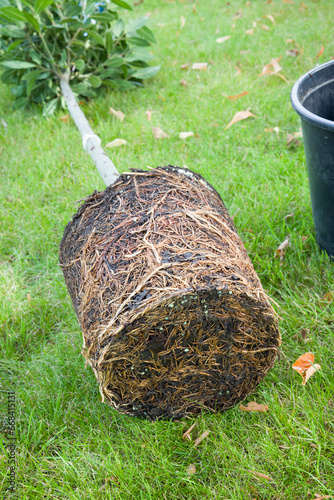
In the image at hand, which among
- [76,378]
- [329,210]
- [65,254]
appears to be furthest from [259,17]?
[76,378]

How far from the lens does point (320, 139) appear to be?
1.93 m

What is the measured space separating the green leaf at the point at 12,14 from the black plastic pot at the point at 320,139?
7.77 feet

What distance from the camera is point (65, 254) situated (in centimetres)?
200

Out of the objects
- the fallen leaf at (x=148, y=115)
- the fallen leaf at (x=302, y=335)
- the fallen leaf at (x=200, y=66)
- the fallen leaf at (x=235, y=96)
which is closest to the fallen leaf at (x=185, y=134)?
the fallen leaf at (x=148, y=115)

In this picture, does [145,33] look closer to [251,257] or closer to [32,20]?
[32,20]

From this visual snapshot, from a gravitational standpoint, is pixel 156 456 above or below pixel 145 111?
below

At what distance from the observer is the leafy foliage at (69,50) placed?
3.64 metres

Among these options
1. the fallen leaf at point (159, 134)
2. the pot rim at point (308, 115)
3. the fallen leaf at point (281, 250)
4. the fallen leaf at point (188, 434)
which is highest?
the pot rim at point (308, 115)

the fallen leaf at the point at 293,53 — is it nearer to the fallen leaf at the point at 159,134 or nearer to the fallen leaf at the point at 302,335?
the fallen leaf at the point at 159,134

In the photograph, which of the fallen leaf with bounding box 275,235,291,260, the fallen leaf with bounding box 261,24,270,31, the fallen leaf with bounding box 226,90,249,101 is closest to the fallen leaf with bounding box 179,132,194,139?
the fallen leaf with bounding box 226,90,249,101

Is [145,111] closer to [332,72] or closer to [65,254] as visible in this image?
[332,72]

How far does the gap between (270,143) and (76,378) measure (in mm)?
2308

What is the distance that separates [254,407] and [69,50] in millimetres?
3428

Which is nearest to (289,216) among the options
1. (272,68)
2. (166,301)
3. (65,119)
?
(166,301)
